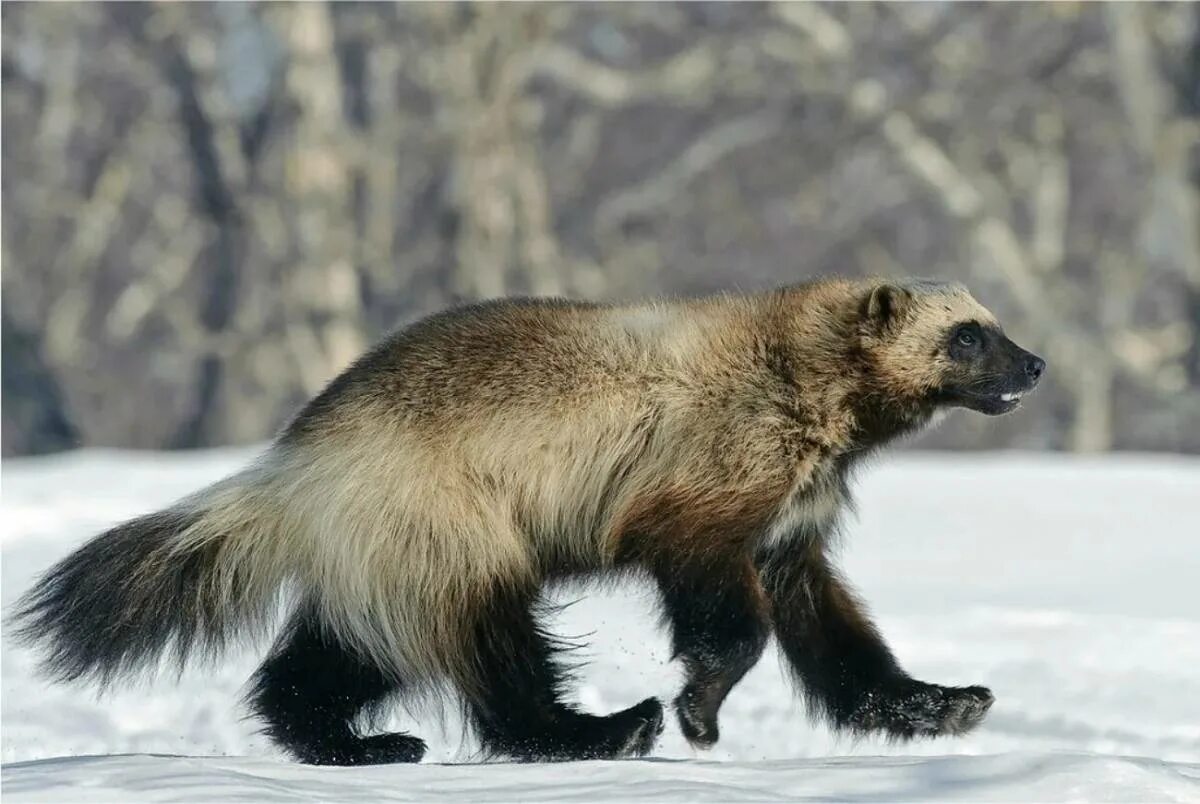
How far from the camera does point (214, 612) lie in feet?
15.7

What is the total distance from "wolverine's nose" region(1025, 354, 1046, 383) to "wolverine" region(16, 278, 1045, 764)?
2.14 feet

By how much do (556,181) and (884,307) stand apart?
79.0ft

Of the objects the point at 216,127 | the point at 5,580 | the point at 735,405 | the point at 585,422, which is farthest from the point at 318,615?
the point at 216,127

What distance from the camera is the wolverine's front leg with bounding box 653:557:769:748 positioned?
15.8 ft

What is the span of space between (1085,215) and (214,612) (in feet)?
82.6

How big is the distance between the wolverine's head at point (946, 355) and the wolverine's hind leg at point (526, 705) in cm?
120

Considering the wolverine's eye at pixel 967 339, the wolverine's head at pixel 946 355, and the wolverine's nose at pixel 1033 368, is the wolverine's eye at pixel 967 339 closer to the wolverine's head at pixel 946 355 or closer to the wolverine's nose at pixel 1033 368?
the wolverine's head at pixel 946 355

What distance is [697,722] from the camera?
4992mm

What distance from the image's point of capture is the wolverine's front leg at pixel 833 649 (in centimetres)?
530

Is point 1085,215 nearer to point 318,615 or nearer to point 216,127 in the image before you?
point 216,127

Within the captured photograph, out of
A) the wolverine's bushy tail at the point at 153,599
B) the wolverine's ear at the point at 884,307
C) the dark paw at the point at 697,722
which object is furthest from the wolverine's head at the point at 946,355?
the wolverine's bushy tail at the point at 153,599

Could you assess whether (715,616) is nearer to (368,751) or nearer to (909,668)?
(368,751)

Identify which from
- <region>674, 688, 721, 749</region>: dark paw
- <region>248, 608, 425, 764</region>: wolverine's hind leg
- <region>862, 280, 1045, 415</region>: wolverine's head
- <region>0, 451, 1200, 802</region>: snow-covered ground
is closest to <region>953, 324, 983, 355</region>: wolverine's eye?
<region>862, 280, 1045, 415</region>: wolverine's head

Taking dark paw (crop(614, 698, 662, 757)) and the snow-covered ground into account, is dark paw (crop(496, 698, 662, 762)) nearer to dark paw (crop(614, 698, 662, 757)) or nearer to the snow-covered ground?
dark paw (crop(614, 698, 662, 757))
